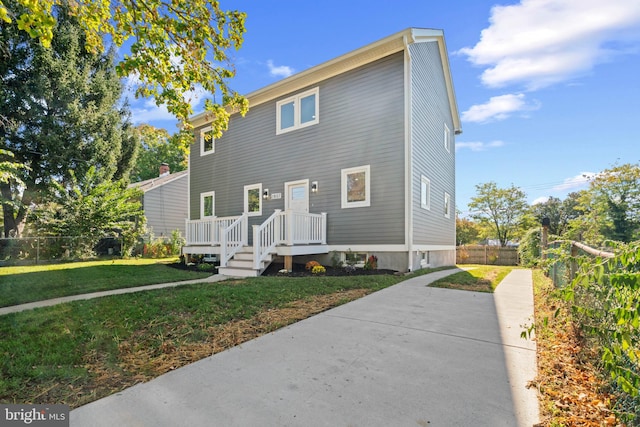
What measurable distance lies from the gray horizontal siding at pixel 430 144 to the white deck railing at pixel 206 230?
6014 mm

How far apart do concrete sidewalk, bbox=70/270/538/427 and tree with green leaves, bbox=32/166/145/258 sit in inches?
539

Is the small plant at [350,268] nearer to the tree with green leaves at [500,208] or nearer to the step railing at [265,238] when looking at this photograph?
the step railing at [265,238]

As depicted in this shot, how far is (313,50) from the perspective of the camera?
10523 millimetres

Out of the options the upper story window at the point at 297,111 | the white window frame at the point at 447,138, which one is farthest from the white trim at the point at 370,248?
the white window frame at the point at 447,138

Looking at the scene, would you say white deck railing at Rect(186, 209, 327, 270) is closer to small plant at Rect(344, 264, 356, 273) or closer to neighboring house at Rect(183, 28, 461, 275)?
neighboring house at Rect(183, 28, 461, 275)

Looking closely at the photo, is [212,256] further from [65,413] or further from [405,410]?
[405,410]

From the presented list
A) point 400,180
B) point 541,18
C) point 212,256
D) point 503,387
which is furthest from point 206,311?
point 541,18

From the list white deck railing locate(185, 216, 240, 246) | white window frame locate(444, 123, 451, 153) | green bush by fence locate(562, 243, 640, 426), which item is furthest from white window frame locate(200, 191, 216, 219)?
green bush by fence locate(562, 243, 640, 426)

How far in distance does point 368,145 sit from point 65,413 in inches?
349

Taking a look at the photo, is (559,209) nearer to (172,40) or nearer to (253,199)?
(253,199)

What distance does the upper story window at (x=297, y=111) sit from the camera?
10.8 metres

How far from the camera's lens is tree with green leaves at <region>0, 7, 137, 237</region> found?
44.1 ft

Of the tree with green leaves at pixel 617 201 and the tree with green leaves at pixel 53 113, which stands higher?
the tree with green leaves at pixel 53 113

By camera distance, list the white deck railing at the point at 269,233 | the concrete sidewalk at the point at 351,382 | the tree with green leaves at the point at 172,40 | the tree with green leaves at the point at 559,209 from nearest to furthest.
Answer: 1. the concrete sidewalk at the point at 351,382
2. the tree with green leaves at the point at 172,40
3. the white deck railing at the point at 269,233
4. the tree with green leaves at the point at 559,209
